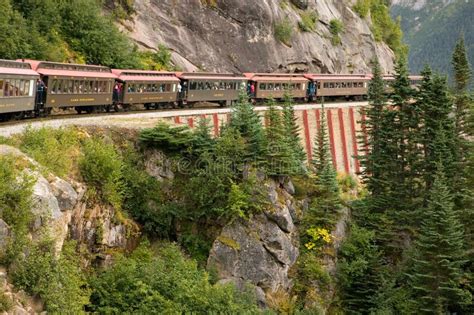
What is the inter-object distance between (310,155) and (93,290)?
Result: 29985 mm

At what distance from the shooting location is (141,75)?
40031 mm

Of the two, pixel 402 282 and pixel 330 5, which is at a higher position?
pixel 330 5

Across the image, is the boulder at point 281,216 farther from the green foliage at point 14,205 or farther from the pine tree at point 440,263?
the green foliage at point 14,205

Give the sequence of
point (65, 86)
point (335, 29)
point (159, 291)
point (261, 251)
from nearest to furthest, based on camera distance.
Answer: point (159, 291) < point (261, 251) < point (65, 86) < point (335, 29)

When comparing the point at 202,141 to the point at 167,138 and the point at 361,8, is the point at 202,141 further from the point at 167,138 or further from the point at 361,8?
the point at 361,8

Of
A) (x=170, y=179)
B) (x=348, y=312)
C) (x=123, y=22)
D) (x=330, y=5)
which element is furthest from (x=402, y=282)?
(x=330, y=5)

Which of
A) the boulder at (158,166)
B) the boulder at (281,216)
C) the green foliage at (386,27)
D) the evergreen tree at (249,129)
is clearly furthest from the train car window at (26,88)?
the green foliage at (386,27)

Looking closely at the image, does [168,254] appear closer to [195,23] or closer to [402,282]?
[402,282]

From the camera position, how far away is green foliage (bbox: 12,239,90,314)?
1570 centimetres

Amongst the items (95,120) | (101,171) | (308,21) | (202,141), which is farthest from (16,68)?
(308,21)

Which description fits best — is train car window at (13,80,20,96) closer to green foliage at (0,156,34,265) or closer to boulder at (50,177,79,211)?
boulder at (50,177,79,211)

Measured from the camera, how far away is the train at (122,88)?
28.7 metres

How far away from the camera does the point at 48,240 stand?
16938mm

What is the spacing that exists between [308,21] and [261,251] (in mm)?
51104
